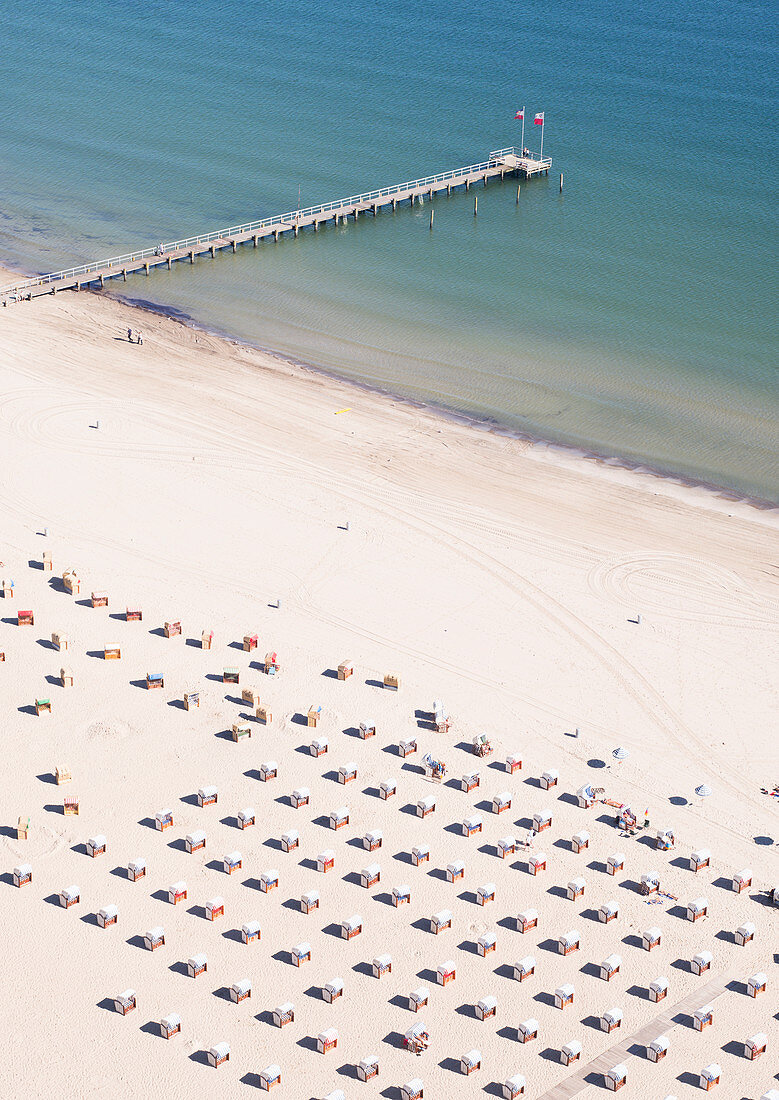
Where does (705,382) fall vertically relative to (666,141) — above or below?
below

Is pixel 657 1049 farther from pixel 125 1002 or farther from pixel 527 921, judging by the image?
pixel 125 1002

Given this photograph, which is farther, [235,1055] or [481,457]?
[481,457]

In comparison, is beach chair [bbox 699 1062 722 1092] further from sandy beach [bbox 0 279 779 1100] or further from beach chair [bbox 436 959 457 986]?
beach chair [bbox 436 959 457 986]

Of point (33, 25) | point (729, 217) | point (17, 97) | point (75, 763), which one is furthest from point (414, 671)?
point (33, 25)

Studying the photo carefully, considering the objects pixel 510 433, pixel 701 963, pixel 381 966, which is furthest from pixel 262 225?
pixel 701 963

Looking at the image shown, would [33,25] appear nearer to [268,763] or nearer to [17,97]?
[17,97]

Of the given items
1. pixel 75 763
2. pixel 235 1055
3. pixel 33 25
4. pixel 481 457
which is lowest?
pixel 235 1055

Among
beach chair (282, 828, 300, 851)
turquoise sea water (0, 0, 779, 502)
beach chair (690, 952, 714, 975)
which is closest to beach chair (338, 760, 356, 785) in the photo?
beach chair (282, 828, 300, 851)
